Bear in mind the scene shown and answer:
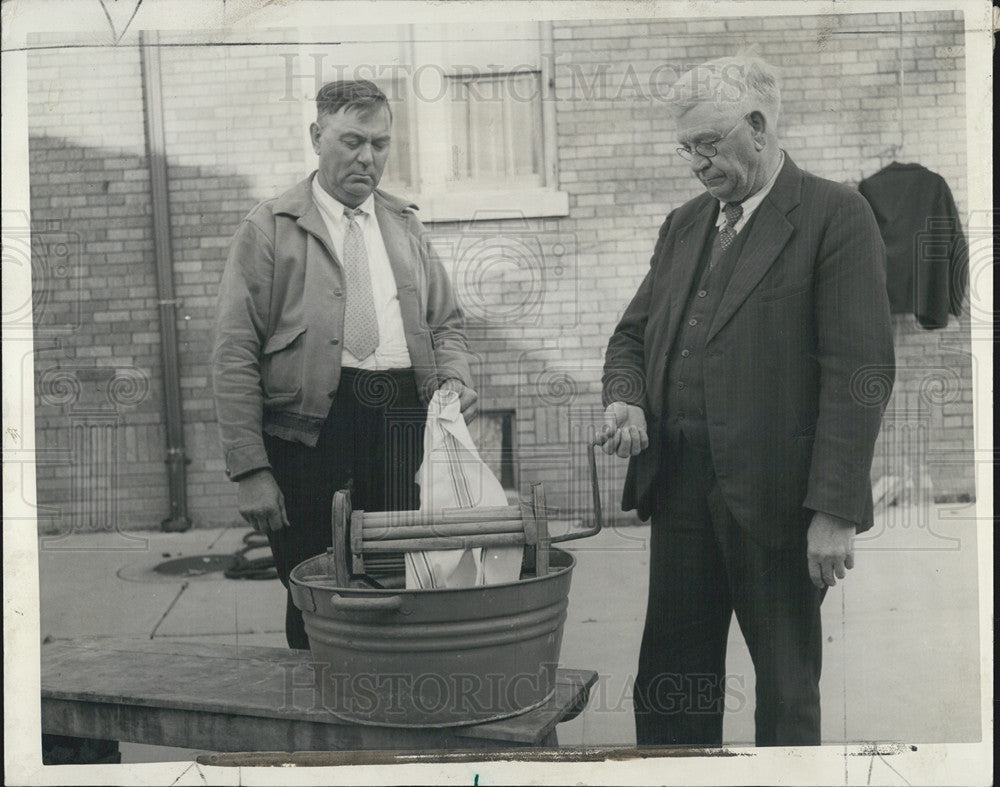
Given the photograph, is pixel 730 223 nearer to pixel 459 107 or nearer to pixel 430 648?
pixel 459 107

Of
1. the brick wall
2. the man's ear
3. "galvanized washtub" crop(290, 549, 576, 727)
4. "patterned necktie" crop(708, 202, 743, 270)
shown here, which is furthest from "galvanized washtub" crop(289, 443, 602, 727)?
the brick wall

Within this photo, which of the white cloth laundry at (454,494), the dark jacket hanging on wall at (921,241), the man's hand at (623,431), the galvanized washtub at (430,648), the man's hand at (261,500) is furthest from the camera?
the dark jacket hanging on wall at (921,241)

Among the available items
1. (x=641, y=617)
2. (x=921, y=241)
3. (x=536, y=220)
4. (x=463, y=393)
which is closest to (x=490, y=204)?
(x=536, y=220)

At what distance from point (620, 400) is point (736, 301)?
458 millimetres

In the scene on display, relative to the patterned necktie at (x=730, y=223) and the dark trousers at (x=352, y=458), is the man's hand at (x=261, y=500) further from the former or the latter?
the patterned necktie at (x=730, y=223)

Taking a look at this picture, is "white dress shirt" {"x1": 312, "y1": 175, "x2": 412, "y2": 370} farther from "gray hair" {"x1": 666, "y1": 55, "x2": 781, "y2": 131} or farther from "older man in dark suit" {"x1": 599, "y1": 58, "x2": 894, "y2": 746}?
"gray hair" {"x1": 666, "y1": 55, "x2": 781, "y2": 131}

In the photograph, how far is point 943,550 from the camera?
3215 millimetres

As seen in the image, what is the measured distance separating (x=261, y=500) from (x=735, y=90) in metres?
A: 1.84

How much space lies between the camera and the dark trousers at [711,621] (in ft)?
8.38

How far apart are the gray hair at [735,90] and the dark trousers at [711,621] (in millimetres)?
908

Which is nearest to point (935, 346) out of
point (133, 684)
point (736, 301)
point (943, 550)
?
point (943, 550)

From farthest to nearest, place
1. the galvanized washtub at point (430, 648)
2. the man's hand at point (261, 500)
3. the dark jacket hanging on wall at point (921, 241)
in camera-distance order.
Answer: the dark jacket hanging on wall at point (921, 241) → the man's hand at point (261, 500) → the galvanized washtub at point (430, 648)

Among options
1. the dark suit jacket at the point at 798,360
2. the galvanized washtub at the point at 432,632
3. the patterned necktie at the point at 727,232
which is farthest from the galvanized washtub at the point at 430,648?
the patterned necktie at the point at 727,232

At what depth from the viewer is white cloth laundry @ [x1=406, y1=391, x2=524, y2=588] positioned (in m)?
2.53
